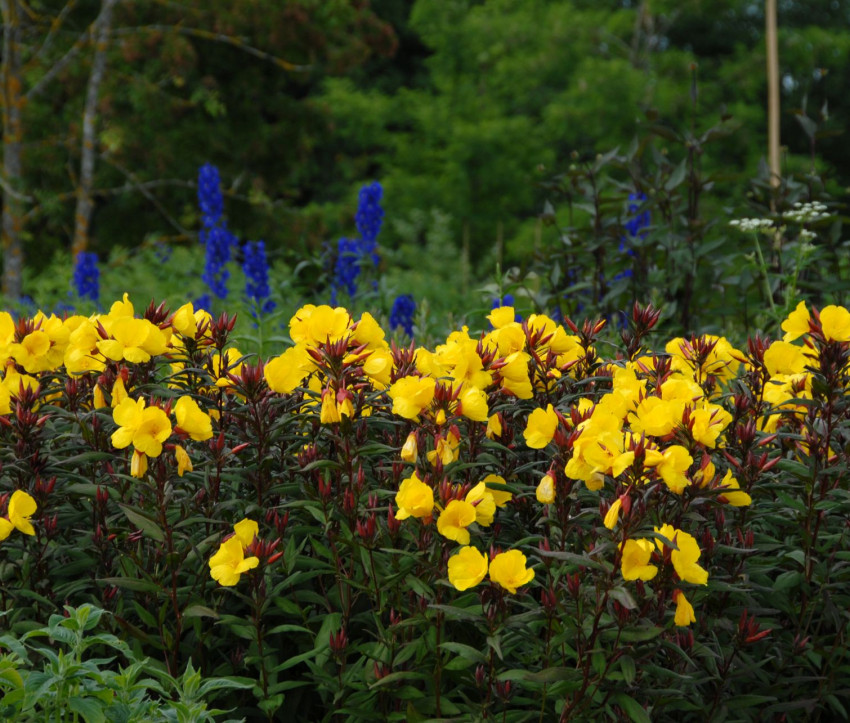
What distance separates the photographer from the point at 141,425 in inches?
80.6

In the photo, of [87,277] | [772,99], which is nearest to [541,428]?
[87,277]

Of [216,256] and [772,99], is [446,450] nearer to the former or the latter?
[216,256]

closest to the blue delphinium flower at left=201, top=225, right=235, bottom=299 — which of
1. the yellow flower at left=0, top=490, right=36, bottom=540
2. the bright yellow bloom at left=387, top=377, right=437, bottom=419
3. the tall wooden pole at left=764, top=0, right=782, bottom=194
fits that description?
the tall wooden pole at left=764, top=0, right=782, bottom=194

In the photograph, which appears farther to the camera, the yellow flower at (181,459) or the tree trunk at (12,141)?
the tree trunk at (12,141)

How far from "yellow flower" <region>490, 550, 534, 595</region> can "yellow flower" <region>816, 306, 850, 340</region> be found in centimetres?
91

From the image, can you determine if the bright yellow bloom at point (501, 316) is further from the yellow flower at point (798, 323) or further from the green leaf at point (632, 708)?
the green leaf at point (632, 708)

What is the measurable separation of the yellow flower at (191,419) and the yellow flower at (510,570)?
2.25 ft

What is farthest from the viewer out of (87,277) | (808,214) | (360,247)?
(87,277)

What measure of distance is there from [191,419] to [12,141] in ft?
28.2

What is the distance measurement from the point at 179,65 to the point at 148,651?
921 cm

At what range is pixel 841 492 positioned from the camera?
227cm

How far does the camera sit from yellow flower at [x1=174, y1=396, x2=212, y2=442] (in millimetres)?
2093

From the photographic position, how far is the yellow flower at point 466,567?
1934mm

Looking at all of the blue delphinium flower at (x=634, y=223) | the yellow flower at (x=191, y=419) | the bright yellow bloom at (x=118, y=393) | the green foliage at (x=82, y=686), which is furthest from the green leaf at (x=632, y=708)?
the blue delphinium flower at (x=634, y=223)
